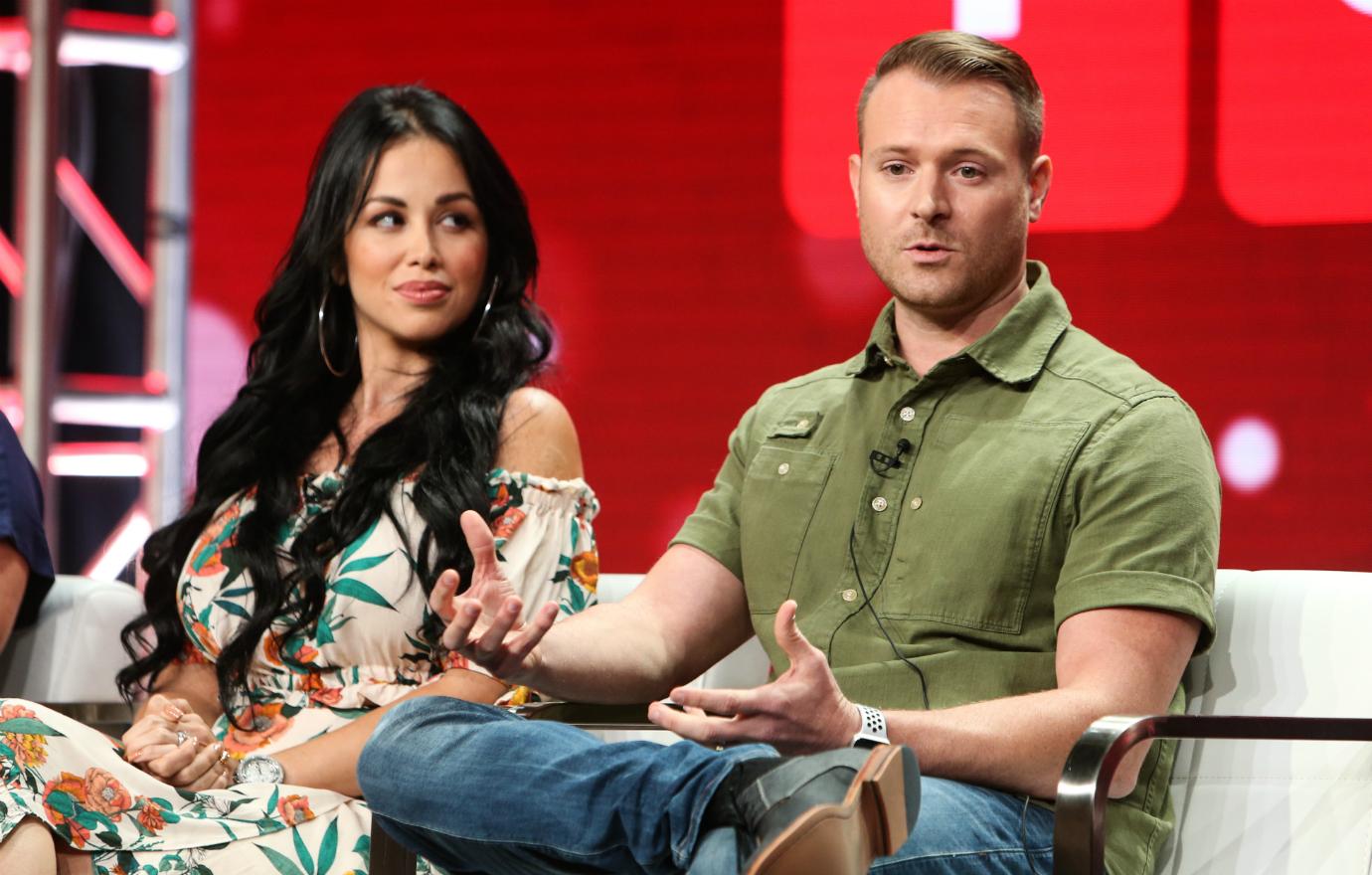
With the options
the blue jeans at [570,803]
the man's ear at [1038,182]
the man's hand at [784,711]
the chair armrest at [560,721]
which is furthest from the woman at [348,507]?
the man's ear at [1038,182]

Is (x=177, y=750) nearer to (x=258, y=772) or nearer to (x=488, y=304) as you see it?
(x=258, y=772)

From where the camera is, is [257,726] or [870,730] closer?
[870,730]

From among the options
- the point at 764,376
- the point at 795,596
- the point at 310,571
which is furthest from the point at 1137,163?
the point at 310,571

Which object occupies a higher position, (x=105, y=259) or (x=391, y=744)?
(x=105, y=259)

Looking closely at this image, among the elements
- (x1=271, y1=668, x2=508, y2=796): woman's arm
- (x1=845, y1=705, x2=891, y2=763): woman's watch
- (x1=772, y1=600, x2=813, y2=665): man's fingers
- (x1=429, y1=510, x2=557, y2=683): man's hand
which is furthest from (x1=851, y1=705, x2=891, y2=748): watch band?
(x1=271, y1=668, x2=508, y2=796): woman's arm

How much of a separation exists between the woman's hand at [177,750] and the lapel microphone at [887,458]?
3.39 ft

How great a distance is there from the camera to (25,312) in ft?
14.9

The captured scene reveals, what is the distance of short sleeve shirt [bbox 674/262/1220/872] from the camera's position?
2115 mm

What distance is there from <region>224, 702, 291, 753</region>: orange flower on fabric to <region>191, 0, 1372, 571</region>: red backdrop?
5.29 feet

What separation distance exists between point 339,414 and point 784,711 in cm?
144

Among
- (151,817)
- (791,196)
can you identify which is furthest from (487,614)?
(791,196)

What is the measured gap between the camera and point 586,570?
2.77m

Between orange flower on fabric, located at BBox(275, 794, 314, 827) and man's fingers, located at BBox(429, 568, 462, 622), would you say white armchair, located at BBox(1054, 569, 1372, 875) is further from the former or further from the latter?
orange flower on fabric, located at BBox(275, 794, 314, 827)

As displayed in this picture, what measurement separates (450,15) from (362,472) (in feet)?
6.71
